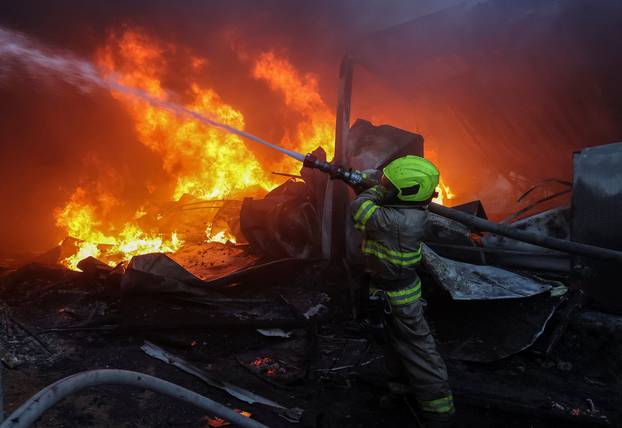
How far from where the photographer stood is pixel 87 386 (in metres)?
1.48

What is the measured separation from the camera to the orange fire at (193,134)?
1029 centimetres

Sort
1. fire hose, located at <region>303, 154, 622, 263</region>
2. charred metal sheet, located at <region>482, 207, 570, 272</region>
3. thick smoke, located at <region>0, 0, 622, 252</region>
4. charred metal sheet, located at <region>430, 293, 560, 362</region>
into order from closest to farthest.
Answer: fire hose, located at <region>303, 154, 622, 263</region> → charred metal sheet, located at <region>430, 293, 560, 362</region> → charred metal sheet, located at <region>482, 207, 570, 272</region> → thick smoke, located at <region>0, 0, 622, 252</region>

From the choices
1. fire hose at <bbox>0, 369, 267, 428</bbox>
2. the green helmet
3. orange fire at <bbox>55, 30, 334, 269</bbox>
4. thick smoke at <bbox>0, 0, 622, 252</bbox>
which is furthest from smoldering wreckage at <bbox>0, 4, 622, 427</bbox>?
orange fire at <bbox>55, 30, 334, 269</bbox>

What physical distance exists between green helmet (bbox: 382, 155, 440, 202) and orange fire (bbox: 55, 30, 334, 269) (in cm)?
696

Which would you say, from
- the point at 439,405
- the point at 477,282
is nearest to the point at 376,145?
the point at 477,282

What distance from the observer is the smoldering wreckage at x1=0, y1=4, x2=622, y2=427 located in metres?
3.40

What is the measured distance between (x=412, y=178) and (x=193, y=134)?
9.49 m

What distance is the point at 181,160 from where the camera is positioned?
11.7 meters

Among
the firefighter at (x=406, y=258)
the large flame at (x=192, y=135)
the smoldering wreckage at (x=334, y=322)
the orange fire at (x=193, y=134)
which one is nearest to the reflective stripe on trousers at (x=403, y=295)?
Answer: the firefighter at (x=406, y=258)

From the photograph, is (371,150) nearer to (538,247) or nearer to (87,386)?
(538,247)

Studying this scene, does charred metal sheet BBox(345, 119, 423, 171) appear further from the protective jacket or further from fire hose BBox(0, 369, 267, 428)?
fire hose BBox(0, 369, 267, 428)

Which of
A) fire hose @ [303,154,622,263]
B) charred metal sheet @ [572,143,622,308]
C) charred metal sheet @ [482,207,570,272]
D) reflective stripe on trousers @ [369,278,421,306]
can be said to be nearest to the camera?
reflective stripe on trousers @ [369,278,421,306]

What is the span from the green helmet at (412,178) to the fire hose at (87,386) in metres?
1.87

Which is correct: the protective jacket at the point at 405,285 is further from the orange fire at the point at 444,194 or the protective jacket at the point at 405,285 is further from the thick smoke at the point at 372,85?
the orange fire at the point at 444,194
